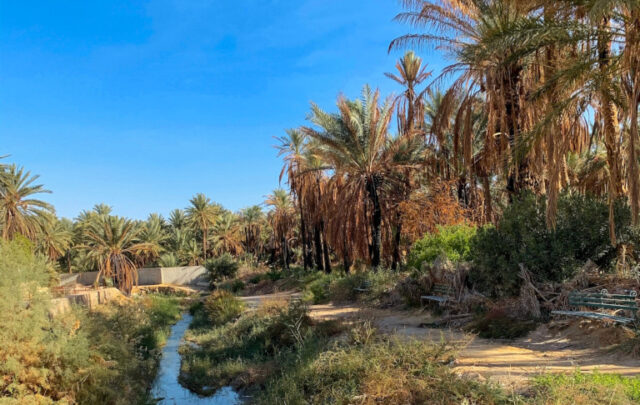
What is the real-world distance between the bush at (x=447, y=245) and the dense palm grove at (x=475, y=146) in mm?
1170

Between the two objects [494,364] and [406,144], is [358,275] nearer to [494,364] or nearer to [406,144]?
[406,144]

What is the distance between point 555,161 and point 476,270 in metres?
4.31

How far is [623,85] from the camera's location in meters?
9.01

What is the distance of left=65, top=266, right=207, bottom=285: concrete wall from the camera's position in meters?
45.5

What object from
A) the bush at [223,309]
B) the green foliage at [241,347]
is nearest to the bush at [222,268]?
the bush at [223,309]

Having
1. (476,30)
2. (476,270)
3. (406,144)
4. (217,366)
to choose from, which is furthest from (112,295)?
(476,30)

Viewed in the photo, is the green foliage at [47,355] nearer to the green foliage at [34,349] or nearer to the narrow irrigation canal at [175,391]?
the green foliage at [34,349]

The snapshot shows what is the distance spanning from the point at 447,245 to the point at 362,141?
684cm

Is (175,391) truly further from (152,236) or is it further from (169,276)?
(152,236)

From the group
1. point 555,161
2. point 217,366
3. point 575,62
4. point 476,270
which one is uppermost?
point 575,62

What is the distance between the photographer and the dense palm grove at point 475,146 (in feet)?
29.2

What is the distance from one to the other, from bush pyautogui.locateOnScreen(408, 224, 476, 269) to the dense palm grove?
46.1 inches

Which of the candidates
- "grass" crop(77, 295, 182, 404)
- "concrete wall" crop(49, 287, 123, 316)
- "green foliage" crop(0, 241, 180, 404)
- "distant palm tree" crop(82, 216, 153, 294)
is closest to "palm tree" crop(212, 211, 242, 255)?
"distant palm tree" crop(82, 216, 153, 294)

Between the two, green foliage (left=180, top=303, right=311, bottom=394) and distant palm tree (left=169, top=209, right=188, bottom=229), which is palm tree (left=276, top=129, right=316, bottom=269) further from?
distant palm tree (left=169, top=209, right=188, bottom=229)
